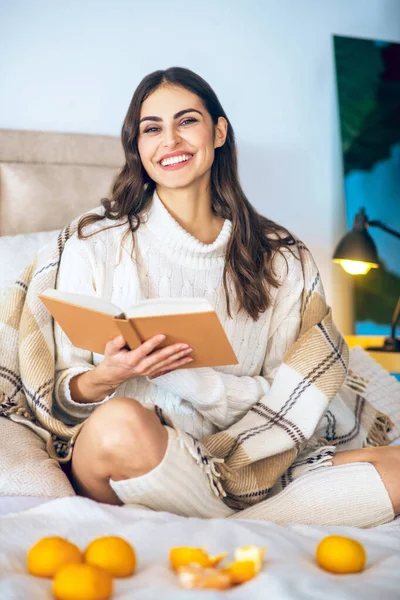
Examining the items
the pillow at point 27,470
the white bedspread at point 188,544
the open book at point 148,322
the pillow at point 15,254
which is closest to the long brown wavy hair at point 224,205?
the pillow at point 15,254

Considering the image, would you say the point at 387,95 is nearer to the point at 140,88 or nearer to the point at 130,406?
the point at 140,88

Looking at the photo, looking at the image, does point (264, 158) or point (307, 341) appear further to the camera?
point (264, 158)

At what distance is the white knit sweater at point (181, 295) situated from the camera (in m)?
1.67

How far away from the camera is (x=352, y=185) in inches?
119

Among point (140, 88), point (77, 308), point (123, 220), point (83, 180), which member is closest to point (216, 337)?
point (77, 308)

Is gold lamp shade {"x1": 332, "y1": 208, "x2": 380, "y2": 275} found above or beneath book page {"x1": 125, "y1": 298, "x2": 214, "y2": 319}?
beneath

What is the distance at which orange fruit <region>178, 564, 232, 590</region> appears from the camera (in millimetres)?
897

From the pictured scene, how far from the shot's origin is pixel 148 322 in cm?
129

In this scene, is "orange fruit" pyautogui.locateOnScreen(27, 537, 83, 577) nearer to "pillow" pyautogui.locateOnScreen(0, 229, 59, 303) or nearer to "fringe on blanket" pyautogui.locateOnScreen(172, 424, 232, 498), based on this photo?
"fringe on blanket" pyautogui.locateOnScreen(172, 424, 232, 498)

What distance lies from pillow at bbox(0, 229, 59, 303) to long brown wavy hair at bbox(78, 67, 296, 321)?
0.33m

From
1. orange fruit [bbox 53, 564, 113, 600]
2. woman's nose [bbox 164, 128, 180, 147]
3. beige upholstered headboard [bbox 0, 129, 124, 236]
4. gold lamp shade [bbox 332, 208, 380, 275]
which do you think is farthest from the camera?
gold lamp shade [bbox 332, 208, 380, 275]

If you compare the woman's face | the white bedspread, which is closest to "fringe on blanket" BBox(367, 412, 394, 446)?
the white bedspread

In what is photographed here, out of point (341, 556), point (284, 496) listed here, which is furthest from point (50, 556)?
point (284, 496)

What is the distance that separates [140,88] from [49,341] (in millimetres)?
684
